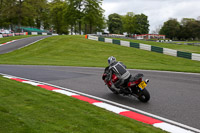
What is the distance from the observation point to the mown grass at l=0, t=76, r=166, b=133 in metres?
4.10

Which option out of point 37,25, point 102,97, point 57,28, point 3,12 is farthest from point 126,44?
point 37,25

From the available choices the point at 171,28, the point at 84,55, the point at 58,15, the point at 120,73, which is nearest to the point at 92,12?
the point at 58,15

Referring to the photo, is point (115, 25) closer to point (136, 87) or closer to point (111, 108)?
point (136, 87)

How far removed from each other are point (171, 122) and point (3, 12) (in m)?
66.8

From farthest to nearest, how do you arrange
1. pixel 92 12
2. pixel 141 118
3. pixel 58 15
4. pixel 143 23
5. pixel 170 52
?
pixel 143 23, pixel 58 15, pixel 92 12, pixel 170 52, pixel 141 118

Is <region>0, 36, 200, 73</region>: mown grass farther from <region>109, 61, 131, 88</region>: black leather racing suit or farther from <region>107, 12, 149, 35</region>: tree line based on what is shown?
<region>107, 12, 149, 35</region>: tree line

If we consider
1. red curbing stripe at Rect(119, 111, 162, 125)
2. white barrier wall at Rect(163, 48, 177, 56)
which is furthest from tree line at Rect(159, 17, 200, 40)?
red curbing stripe at Rect(119, 111, 162, 125)

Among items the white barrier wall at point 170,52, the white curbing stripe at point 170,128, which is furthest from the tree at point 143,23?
the white curbing stripe at point 170,128

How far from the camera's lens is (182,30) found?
343 ft

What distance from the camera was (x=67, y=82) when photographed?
10.5 m

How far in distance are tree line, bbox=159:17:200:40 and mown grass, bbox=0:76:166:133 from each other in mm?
106778

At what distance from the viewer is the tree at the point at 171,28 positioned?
106 meters

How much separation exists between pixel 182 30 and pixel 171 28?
5.34 metres

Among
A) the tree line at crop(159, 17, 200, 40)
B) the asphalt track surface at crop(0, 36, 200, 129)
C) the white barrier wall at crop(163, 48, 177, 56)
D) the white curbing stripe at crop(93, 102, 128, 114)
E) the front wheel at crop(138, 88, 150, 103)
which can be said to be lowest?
the white curbing stripe at crop(93, 102, 128, 114)
